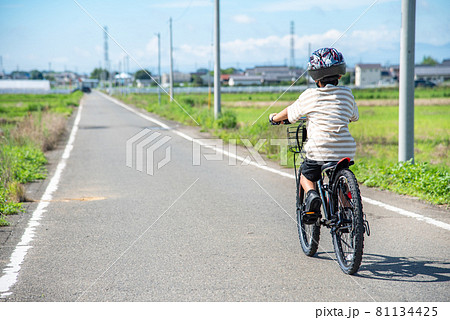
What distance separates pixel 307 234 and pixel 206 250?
96 cm

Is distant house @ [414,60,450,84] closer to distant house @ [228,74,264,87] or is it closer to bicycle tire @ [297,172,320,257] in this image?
distant house @ [228,74,264,87]

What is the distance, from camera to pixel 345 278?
4176 mm

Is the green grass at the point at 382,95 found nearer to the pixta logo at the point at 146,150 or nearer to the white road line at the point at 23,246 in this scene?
the pixta logo at the point at 146,150

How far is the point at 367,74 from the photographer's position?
124 meters

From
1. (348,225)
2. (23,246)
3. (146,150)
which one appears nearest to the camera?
(348,225)

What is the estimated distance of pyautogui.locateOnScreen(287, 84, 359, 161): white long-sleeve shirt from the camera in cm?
439

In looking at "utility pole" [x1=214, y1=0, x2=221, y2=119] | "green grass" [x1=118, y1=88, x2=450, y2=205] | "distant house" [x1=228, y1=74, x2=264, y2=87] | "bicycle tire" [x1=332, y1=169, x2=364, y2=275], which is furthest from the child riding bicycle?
"distant house" [x1=228, y1=74, x2=264, y2=87]

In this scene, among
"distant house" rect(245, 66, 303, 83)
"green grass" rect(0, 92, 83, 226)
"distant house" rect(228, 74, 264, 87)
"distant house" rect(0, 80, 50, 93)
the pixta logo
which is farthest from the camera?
"distant house" rect(228, 74, 264, 87)

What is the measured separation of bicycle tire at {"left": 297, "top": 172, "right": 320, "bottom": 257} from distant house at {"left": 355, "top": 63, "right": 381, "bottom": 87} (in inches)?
4691

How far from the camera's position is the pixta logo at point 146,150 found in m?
11.1

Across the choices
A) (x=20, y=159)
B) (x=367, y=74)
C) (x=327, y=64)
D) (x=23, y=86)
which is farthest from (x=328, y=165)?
(x=367, y=74)

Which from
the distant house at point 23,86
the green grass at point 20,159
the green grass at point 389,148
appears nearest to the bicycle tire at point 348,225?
the green grass at point 389,148

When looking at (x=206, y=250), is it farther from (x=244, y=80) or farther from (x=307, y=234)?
(x=244, y=80)
